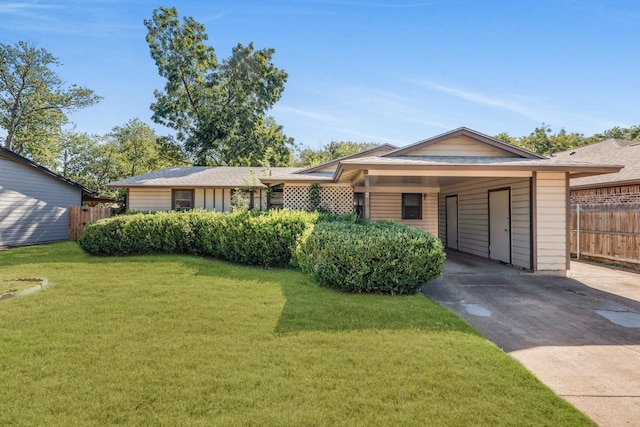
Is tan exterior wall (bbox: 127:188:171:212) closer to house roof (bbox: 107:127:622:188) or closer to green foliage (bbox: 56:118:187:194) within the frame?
house roof (bbox: 107:127:622:188)

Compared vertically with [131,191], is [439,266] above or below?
below

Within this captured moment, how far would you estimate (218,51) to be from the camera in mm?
23578

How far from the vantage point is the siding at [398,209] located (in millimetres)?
12914

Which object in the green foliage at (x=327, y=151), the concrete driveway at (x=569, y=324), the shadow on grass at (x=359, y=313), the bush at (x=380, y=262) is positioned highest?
the green foliage at (x=327, y=151)

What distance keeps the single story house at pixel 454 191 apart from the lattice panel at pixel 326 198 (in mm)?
38

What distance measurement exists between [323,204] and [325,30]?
602 cm

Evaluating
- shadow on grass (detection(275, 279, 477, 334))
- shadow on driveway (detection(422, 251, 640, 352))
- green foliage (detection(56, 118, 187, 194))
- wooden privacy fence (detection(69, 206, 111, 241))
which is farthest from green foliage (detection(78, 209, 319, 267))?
green foliage (detection(56, 118, 187, 194))

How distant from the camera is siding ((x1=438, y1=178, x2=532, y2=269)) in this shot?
8.73m

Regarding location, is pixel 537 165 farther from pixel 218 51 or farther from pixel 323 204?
pixel 218 51

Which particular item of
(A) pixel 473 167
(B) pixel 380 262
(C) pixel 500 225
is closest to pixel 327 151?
(C) pixel 500 225

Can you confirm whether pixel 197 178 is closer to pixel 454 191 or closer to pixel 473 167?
pixel 454 191

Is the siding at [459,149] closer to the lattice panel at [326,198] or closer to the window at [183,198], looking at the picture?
the lattice panel at [326,198]

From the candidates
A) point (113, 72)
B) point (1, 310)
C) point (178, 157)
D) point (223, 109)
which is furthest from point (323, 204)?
point (178, 157)

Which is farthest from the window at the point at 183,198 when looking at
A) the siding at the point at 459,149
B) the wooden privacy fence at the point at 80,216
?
the siding at the point at 459,149
